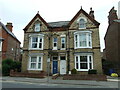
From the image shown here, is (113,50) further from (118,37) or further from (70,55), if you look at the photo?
(70,55)

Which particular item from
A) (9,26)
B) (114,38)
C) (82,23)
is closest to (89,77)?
(82,23)

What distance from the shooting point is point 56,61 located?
22562 mm

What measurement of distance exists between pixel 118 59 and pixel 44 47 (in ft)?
45.5

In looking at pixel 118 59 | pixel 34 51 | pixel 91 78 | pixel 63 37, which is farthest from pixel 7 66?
pixel 118 59

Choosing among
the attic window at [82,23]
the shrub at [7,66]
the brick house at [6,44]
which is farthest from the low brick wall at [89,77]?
the brick house at [6,44]

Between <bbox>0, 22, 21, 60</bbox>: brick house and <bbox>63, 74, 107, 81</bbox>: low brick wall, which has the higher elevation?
<bbox>0, 22, 21, 60</bbox>: brick house

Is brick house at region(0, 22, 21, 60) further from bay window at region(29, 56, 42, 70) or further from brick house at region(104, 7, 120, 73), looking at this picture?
brick house at region(104, 7, 120, 73)

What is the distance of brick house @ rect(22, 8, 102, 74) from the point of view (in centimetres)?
2077

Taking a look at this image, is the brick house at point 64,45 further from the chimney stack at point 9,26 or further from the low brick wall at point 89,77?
the chimney stack at point 9,26

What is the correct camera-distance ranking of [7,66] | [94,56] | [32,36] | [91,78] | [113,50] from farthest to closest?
[113,50]
[32,36]
[7,66]
[94,56]
[91,78]

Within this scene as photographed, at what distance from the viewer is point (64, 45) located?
22703 mm

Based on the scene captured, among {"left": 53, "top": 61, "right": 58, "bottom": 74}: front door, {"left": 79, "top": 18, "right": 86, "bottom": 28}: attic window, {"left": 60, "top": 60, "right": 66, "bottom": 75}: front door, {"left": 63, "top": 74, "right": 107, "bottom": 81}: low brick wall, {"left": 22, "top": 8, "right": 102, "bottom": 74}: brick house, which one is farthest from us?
{"left": 53, "top": 61, "right": 58, "bottom": 74}: front door

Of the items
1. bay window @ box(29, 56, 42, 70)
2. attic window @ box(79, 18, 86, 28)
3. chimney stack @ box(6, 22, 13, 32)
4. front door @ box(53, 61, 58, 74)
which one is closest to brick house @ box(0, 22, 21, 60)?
chimney stack @ box(6, 22, 13, 32)

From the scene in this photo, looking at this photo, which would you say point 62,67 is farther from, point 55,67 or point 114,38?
point 114,38
